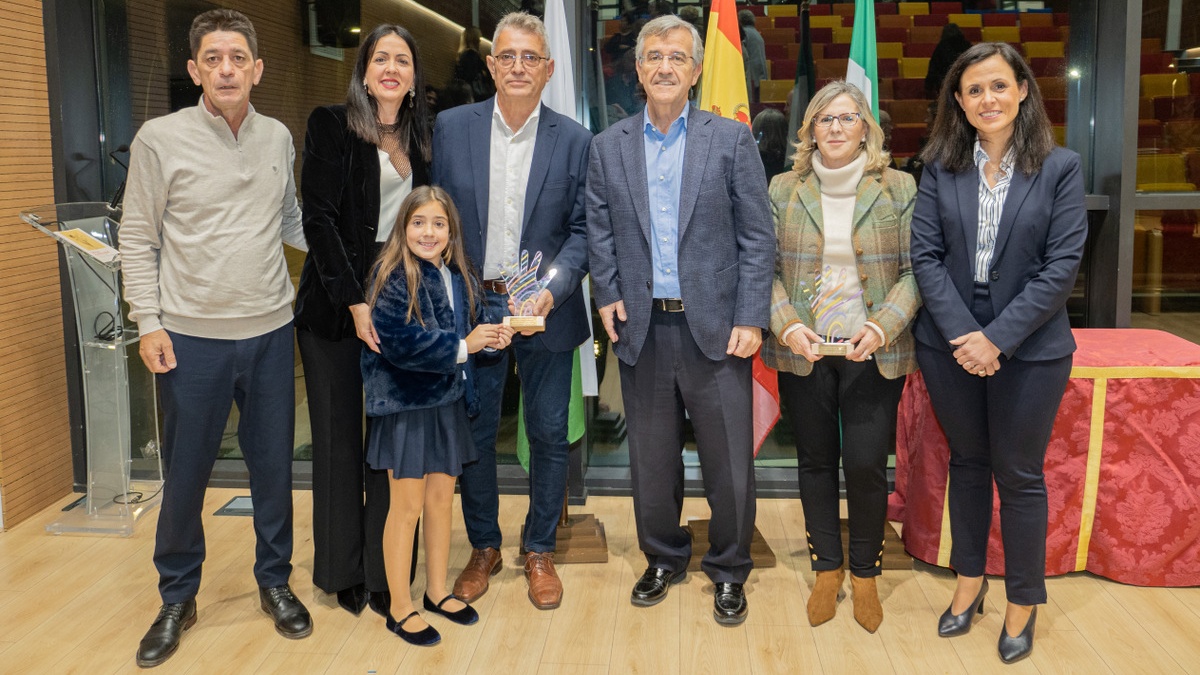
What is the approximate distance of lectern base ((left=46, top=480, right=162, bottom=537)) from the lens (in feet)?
12.3

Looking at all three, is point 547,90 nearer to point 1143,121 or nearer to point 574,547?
point 574,547

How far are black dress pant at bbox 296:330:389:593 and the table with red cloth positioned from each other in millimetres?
1860

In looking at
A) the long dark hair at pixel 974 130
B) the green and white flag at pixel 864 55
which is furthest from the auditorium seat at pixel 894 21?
the long dark hair at pixel 974 130

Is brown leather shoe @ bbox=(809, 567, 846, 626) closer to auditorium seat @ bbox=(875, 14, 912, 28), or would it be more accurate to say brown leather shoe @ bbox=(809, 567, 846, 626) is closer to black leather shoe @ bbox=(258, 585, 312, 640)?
black leather shoe @ bbox=(258, 585, 312, 640)

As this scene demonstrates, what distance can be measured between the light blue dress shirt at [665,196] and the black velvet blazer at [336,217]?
809 mm

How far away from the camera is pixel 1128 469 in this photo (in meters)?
3.10

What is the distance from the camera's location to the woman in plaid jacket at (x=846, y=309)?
2.75 meters

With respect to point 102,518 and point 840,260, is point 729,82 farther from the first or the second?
point 102,518

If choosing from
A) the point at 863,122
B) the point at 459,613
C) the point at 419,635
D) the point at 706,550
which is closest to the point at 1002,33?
the point at 863,122

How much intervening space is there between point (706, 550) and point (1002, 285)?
138 cm

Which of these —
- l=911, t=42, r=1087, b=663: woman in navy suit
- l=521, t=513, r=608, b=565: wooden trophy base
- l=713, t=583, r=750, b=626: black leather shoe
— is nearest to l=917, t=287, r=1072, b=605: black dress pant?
l=911, t=42, r=1087, b=663: woman in navy suit

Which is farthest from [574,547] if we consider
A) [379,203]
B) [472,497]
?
[379,203]

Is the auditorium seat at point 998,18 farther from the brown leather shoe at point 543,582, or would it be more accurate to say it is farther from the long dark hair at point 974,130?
the brown leather shoe at point 543,582

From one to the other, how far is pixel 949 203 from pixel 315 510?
81.1 inches
